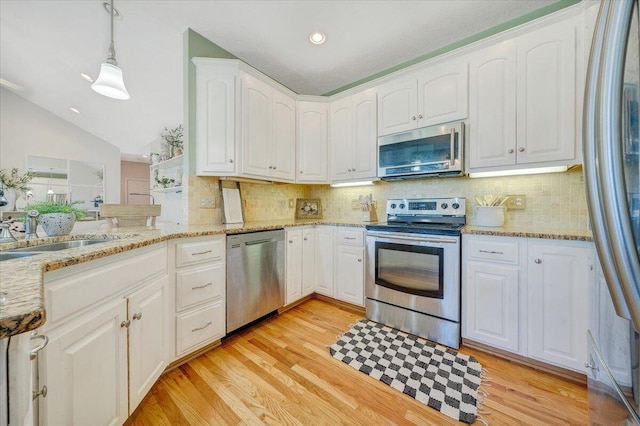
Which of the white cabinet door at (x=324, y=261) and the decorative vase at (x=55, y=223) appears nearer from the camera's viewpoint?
the decorative vase at (x=55, y=223)

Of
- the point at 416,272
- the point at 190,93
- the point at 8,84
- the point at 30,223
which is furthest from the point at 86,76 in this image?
the point at 416,272

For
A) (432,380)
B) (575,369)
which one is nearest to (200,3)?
(432,380)

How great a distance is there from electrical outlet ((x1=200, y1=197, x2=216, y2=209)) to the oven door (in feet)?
5.17

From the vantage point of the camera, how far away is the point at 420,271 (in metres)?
1.98

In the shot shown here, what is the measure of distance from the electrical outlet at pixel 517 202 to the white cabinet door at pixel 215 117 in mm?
2518

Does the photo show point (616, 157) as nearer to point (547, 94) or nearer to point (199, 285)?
point (547, 94)

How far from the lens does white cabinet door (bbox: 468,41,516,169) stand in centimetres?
186

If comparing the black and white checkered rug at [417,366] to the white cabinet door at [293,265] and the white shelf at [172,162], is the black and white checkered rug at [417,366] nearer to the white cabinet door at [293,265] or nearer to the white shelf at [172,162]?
the white cabinet door at [293,265]

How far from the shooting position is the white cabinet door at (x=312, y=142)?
285cm

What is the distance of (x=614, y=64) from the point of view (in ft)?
1.74

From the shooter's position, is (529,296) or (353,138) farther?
(353,138)

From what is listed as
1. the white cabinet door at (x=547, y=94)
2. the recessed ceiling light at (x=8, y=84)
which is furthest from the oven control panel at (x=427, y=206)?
the recessed ceiling light at (x=8, y=84)

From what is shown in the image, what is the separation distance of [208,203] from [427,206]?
2.15m

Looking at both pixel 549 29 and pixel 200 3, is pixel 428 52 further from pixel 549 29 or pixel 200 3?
pixel 200 3
